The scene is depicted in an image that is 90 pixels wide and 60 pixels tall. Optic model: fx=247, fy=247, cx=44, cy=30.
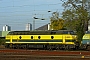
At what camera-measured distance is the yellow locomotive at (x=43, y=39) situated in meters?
40.8

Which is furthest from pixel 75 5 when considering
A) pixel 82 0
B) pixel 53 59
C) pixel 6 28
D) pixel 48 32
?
pixel 6 28

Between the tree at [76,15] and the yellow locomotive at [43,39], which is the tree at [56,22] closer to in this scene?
the tree at [76,15]

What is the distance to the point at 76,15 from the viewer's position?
5544 centimetres

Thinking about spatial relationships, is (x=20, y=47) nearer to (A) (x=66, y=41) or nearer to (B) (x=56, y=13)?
(A) (x=66, y=41)

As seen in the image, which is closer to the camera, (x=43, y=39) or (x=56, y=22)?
(x=43, y=39)

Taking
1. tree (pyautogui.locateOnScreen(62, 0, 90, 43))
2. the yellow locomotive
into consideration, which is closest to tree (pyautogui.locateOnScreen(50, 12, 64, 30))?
tree (pyautogui.locateOnScreen(62, 0, 90, 43))

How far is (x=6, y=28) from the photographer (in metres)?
118

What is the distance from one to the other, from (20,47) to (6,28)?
246 ft

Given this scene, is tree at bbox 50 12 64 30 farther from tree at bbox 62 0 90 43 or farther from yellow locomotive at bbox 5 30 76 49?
yellow locomotive at bbox 5 30 76 49

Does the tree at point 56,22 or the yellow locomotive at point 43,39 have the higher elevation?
the tree at point 56,22

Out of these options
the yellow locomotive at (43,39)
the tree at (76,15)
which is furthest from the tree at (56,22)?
the yellow locomotive at (43,39)

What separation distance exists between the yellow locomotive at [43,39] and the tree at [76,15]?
1312 centimetres

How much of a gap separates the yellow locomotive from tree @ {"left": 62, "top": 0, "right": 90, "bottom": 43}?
517 inches

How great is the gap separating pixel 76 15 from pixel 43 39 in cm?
1590
